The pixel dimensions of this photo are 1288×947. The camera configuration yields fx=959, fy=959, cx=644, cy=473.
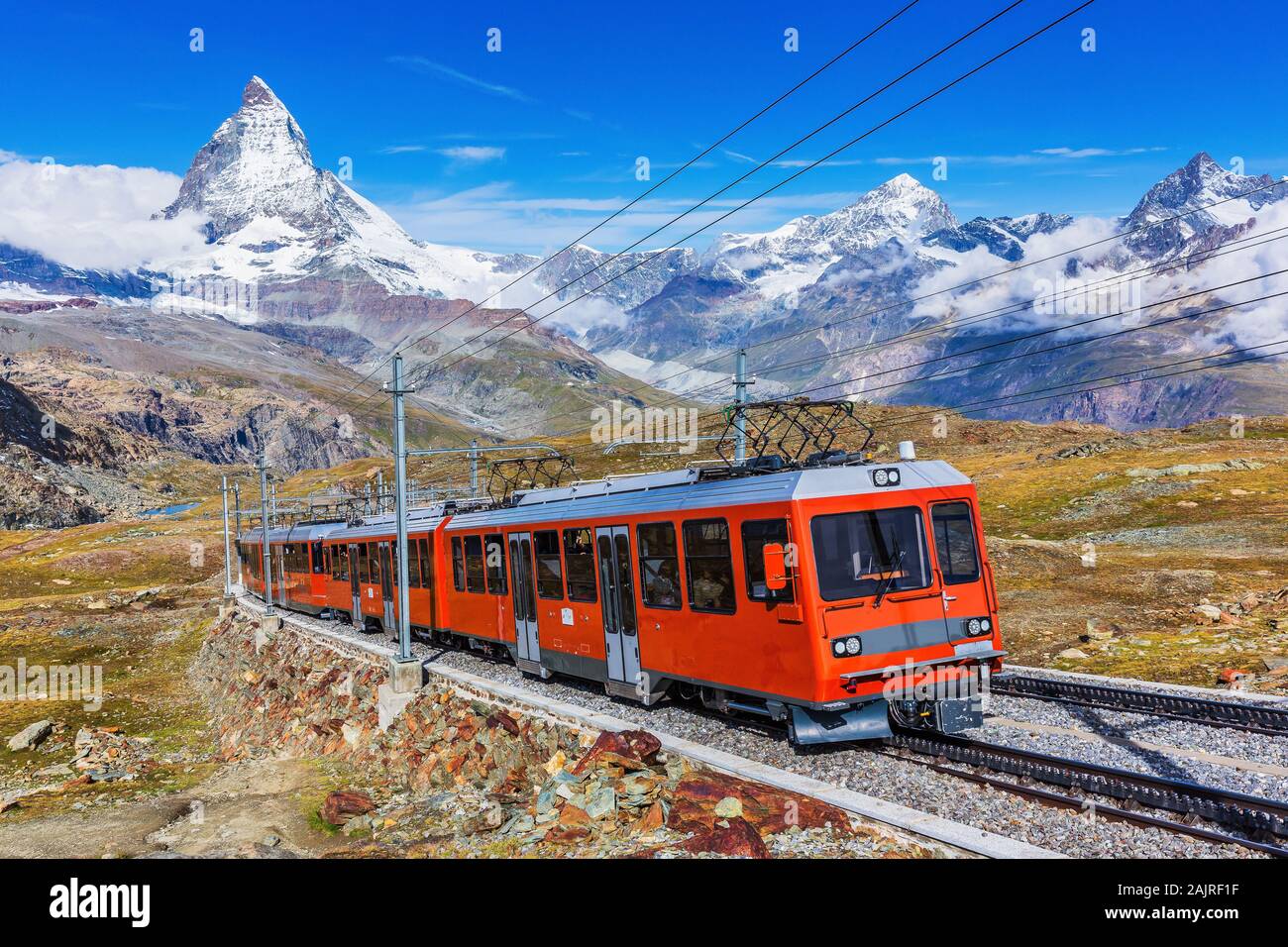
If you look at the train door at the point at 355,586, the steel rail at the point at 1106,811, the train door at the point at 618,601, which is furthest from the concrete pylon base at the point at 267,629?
the steel rail at the point at 1106,811

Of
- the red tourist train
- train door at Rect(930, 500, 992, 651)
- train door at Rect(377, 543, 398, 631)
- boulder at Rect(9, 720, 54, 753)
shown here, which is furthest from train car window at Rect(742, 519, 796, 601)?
boulder at Rect(9, 720, 54, 753)

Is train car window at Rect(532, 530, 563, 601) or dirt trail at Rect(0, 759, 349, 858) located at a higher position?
train car window at Rect(532, 530, 563, 601)

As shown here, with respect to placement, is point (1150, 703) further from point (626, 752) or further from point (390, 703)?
point (390, 703)

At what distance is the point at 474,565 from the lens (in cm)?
2769

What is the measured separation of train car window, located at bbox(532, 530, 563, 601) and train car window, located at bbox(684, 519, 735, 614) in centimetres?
565

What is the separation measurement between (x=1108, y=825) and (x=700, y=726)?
7.70 m

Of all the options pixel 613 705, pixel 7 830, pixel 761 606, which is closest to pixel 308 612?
pixel 7 830

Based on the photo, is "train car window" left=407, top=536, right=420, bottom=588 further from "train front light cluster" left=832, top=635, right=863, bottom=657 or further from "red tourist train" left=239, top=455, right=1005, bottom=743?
"train front light cluster" left=832, top=635, right=863, bottom=657

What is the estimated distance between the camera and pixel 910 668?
47.4 ft

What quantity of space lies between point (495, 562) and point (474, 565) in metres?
1.97

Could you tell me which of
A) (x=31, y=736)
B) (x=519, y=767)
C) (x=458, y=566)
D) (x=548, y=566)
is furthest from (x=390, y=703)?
(x=31, y=736)

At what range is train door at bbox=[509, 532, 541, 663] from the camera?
23.7 m

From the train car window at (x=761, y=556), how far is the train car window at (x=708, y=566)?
A: 0.49m

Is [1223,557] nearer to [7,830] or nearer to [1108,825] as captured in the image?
[1108,825]
